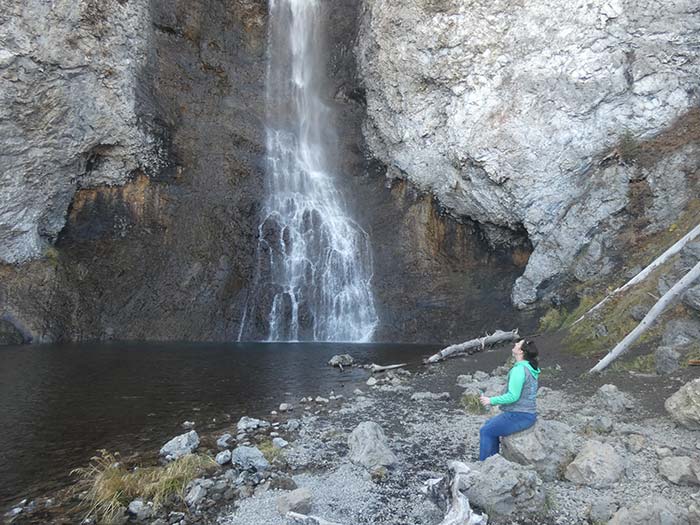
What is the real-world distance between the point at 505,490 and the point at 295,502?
2302mm

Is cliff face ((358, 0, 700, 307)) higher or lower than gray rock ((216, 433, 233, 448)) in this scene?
higher

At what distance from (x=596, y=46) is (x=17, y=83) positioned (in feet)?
83.7

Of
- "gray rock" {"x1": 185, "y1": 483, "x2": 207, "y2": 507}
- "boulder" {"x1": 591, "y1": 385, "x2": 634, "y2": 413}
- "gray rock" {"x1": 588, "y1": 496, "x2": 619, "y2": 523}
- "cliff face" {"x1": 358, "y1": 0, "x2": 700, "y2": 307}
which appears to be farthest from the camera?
"cliff face" {"x1": 358, "y1": 0, "x2": 700, "y2": 307}

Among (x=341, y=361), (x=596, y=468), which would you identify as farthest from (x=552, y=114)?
(x=596, y=468)

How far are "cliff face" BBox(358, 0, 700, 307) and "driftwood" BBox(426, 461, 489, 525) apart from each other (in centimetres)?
1623

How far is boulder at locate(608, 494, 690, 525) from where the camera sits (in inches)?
175

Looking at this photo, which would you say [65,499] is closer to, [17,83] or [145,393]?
[145,393]

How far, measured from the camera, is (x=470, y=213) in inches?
999

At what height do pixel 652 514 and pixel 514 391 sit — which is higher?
pixel 514 391

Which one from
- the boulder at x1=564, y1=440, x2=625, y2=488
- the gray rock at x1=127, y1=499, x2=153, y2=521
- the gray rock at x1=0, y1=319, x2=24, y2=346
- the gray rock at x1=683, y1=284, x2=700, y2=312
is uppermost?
the gray rock at x1=683, y1=284, x2=700, y2=312

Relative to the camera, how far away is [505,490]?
510 centimetres

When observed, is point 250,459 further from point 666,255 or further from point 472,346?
point 666,255

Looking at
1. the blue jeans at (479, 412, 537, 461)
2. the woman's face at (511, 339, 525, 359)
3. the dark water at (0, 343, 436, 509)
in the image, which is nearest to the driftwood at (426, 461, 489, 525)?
the blue jeans at (479, 412, 537, 461)

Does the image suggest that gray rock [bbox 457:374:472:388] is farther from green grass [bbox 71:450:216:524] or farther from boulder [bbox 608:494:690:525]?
boulder [bbox 608:494:690:525]
